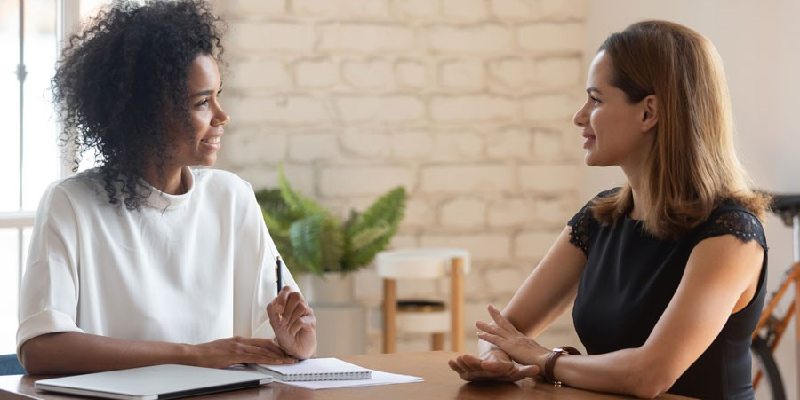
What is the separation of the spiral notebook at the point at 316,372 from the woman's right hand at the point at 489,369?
0.18 meters

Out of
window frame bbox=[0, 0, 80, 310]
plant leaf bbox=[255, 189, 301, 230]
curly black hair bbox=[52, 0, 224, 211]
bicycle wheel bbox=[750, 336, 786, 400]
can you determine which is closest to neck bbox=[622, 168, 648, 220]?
curly black hair bbox=[52, 0, 224, 211]

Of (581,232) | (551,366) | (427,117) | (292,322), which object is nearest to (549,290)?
(581,232)

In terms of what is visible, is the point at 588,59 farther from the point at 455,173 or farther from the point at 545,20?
the point at 455,173

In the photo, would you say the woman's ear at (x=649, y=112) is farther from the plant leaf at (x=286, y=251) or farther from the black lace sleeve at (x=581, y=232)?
the plant leaf at (x=286, y=251)

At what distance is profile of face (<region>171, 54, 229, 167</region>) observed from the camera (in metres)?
2.44

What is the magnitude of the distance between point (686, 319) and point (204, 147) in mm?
1085

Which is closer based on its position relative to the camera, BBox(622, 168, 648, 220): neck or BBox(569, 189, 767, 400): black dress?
BBox(569, 189, 767, 400): black dress

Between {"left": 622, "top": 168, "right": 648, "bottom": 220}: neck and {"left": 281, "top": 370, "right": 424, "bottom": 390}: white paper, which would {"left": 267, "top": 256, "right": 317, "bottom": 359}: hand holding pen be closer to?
{"left": 281, "top": 370, "right": 424, "bottom": 390}: white paper

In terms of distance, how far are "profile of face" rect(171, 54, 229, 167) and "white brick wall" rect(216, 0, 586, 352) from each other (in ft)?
6.16

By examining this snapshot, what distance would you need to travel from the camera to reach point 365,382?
208 cm

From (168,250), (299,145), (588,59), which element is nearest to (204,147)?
(168,250)

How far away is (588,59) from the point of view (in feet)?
15.5

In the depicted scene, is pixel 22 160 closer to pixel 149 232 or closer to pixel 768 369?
pixel 149 232

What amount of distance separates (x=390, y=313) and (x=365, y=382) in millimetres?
1990
